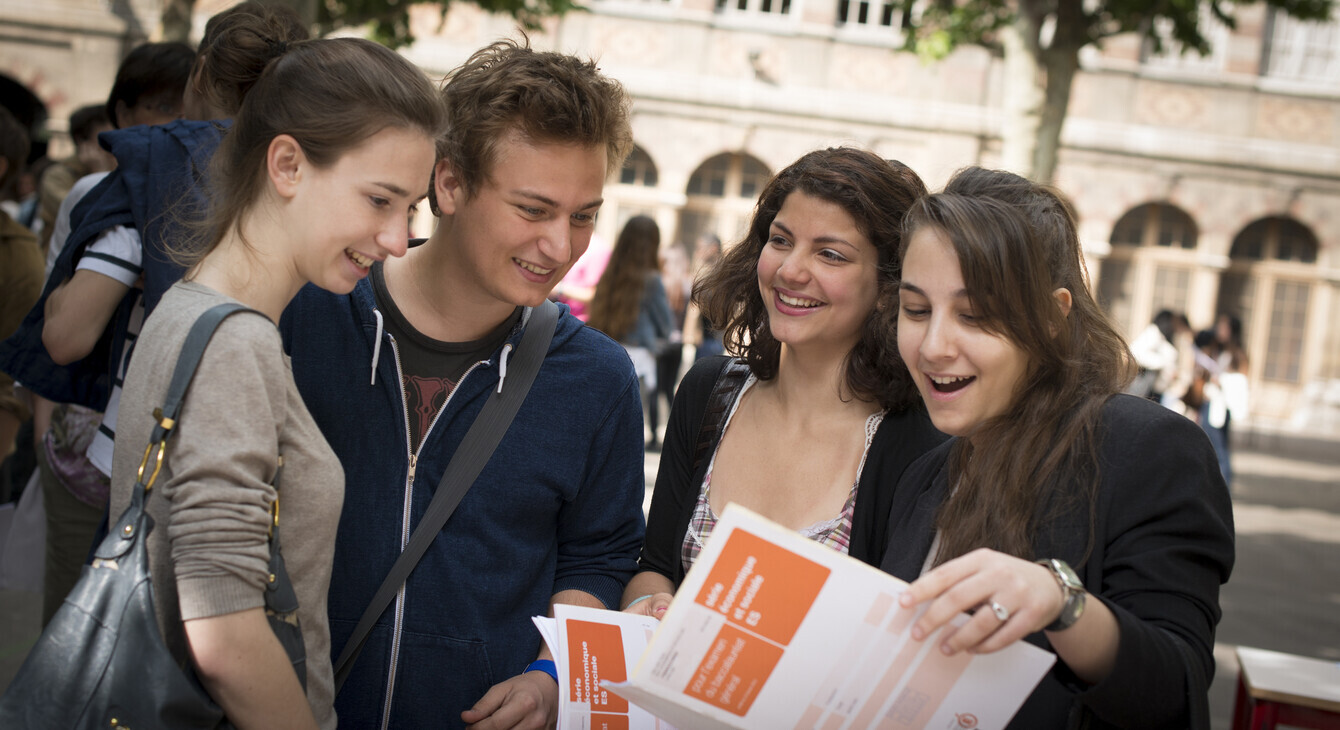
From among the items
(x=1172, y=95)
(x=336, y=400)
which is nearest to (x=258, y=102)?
(x=336, y=400)

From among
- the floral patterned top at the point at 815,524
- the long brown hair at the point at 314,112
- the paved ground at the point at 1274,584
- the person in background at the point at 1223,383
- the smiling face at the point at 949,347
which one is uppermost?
the long brown hair at the point at 314,112

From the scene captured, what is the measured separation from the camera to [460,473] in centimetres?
203

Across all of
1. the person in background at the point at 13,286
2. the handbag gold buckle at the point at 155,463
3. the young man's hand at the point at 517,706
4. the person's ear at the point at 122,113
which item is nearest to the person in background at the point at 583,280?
the person in background at the point at 13,286

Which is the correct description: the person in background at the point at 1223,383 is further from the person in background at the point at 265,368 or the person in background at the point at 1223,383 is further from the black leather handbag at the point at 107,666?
the black leather handbag at the point at 107,666

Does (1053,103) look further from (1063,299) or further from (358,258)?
(358,258)

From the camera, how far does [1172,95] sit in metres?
20.2

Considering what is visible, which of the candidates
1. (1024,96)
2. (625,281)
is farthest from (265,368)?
(1024,96)

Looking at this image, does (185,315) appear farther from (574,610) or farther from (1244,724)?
(1244,724)

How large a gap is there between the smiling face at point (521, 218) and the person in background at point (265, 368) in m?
0.33

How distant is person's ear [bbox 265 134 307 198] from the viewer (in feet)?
5.37

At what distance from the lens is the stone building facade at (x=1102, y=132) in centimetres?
1972

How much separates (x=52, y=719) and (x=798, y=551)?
3.20 feet

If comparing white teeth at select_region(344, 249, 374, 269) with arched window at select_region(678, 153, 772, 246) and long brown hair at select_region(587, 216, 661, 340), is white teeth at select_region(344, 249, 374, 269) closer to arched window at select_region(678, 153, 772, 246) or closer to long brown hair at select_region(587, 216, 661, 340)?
long brown hair at select_region(587, 216, 661, 340)

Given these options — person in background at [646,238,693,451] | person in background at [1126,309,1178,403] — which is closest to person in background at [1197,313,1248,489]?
person in background at [1126,309,1178,403]
